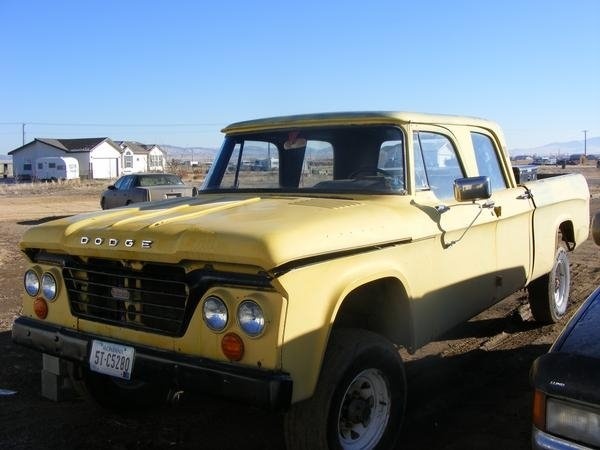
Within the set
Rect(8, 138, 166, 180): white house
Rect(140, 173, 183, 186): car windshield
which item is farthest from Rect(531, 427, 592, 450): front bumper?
Rect(8, 138, 166, 180): white house

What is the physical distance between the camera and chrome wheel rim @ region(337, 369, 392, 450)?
333 cm

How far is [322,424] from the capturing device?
303 centimetres

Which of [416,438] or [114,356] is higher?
[114,356]

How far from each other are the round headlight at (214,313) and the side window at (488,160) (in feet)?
9.65

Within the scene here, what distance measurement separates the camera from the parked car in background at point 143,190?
18062mm

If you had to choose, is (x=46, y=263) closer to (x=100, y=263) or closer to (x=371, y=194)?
(x=100, y=263)

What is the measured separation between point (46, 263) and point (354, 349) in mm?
1898

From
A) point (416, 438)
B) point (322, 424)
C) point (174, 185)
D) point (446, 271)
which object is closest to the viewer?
point (322, 424)

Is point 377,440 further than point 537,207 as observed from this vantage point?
No

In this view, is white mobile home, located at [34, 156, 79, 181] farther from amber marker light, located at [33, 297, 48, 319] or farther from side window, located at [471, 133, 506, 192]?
amber marker light, located at [33, 297, 48, 319]

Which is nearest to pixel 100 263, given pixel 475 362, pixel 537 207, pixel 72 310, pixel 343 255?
pixel 72 310

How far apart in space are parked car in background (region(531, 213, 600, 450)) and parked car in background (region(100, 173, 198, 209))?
15944mm

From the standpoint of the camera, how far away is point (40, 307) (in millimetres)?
3693

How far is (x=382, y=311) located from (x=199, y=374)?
1355 millimetres
